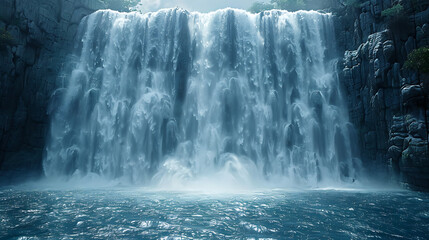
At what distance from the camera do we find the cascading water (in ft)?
72.8

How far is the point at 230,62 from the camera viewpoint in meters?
26.7

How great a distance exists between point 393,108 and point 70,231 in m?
20.0

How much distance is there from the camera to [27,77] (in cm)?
2416

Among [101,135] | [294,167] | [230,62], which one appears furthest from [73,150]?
[294,167]

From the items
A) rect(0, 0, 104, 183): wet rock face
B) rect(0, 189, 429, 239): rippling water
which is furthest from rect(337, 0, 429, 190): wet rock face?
rect(0, 0, 104, 183): wet rock face

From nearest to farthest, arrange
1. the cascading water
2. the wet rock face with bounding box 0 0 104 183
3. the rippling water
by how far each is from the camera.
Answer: the rippling water
the cascading water
the wet rock face with bounding box 0 0 104 183

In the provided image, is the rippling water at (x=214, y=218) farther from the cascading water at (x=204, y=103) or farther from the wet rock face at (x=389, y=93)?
the cascading water at (x=204, y=103)

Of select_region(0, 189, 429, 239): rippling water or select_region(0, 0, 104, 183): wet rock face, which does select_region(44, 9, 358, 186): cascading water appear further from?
select_region(0, 189, 429, 239): rippling water

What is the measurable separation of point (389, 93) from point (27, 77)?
95.9 feet

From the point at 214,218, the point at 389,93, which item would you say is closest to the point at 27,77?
the point at 214,218

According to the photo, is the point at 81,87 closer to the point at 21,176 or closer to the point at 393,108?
the point at 21,176

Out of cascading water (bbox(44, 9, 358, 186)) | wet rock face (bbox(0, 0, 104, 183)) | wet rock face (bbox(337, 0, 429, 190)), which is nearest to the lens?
wet rock face (bbox(337, 0, 429, 190))

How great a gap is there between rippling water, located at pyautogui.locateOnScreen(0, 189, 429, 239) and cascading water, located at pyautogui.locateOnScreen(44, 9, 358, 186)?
8.74 metres

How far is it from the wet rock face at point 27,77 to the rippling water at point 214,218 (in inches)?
492
